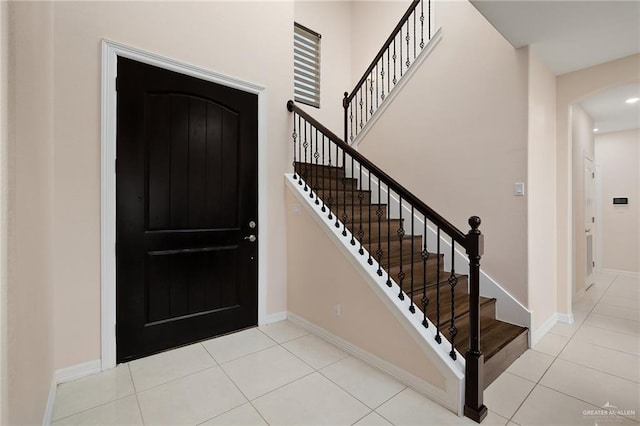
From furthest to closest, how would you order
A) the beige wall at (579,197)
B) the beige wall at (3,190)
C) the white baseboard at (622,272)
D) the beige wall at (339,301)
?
the white baseboard at (622,272) → the beige wall at (579,197) → the beige wall at (339,301) → the beige wall at (3,190)

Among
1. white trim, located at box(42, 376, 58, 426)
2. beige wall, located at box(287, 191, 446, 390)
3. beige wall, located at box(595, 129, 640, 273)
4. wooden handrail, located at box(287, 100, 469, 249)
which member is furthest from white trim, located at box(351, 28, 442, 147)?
beige wall, located at box(595, 129, 640, 273)

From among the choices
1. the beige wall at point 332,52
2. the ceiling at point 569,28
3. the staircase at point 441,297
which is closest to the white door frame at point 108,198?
the staircase at point 441,297

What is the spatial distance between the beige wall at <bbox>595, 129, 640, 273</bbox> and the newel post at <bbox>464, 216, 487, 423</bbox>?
18.6 feet

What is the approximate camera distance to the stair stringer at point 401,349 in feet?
5.82

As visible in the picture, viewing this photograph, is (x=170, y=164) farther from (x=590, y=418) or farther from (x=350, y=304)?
(x=590, y=418)

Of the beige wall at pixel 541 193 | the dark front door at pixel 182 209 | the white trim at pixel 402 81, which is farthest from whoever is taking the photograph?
the white trim at pixel 402 81

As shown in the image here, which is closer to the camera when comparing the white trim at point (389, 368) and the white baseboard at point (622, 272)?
the white trim at point (389, 368)

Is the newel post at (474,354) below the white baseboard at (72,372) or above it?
above

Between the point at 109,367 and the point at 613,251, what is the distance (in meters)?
7.66

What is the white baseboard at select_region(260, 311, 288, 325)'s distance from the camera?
303 cm

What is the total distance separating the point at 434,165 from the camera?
10.9 feet

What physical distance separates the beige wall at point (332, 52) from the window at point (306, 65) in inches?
3.1

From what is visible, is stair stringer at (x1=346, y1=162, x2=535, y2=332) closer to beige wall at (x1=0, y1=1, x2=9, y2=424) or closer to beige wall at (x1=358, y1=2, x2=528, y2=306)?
beige wall at (x1=358, y1=2, x2=528, y2=306)

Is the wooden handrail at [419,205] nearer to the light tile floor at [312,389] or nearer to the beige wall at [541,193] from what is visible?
the light tile floor at [312,389]
